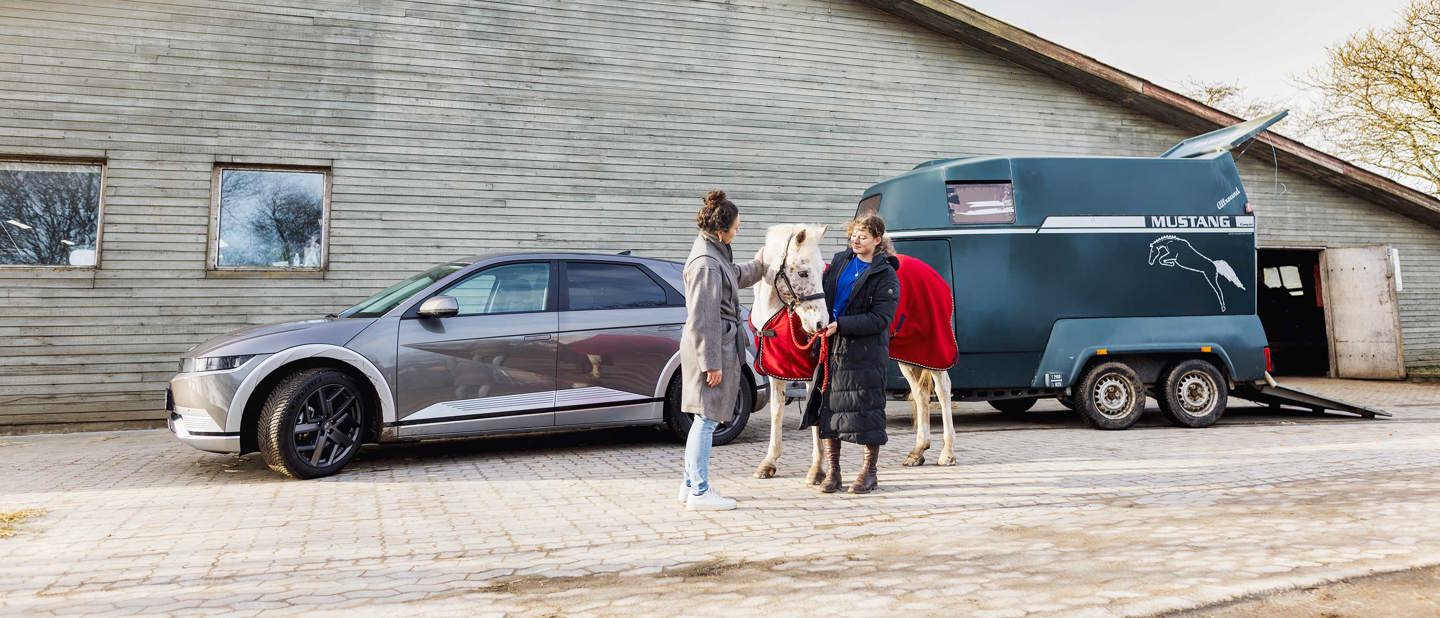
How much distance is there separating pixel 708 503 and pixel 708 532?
0.45m

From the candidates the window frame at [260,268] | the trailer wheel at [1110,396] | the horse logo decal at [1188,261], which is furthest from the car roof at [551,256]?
the horse logo decal at [1188,261]

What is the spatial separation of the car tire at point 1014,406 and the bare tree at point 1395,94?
1521 cm

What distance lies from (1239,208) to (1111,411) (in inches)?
107

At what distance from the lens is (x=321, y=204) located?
9992 mm

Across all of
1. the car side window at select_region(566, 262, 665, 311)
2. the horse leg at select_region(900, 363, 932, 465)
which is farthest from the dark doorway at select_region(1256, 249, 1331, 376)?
the car side window at select_region(566, 262, 665, 311)

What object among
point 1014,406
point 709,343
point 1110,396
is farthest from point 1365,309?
point 709,343

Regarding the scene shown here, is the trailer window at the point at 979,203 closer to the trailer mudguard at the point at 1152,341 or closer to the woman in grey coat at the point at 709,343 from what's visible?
the trailer mudguard at the point at 1152,341

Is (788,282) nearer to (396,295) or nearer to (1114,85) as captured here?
(396,295)

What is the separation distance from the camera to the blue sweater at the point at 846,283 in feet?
16.4

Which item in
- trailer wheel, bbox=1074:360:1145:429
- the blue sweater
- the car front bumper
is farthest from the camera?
trailer wheel, bbox=1074:360:1145:429

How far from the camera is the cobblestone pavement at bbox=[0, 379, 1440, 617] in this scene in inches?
122

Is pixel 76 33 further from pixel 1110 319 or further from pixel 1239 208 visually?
pixel 1239 208

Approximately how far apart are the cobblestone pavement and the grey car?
0.37 metres

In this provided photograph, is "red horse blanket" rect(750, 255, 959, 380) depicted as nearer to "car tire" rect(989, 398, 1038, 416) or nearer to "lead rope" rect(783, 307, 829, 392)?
"lead rope" rect(783, 307, 829, 392)
